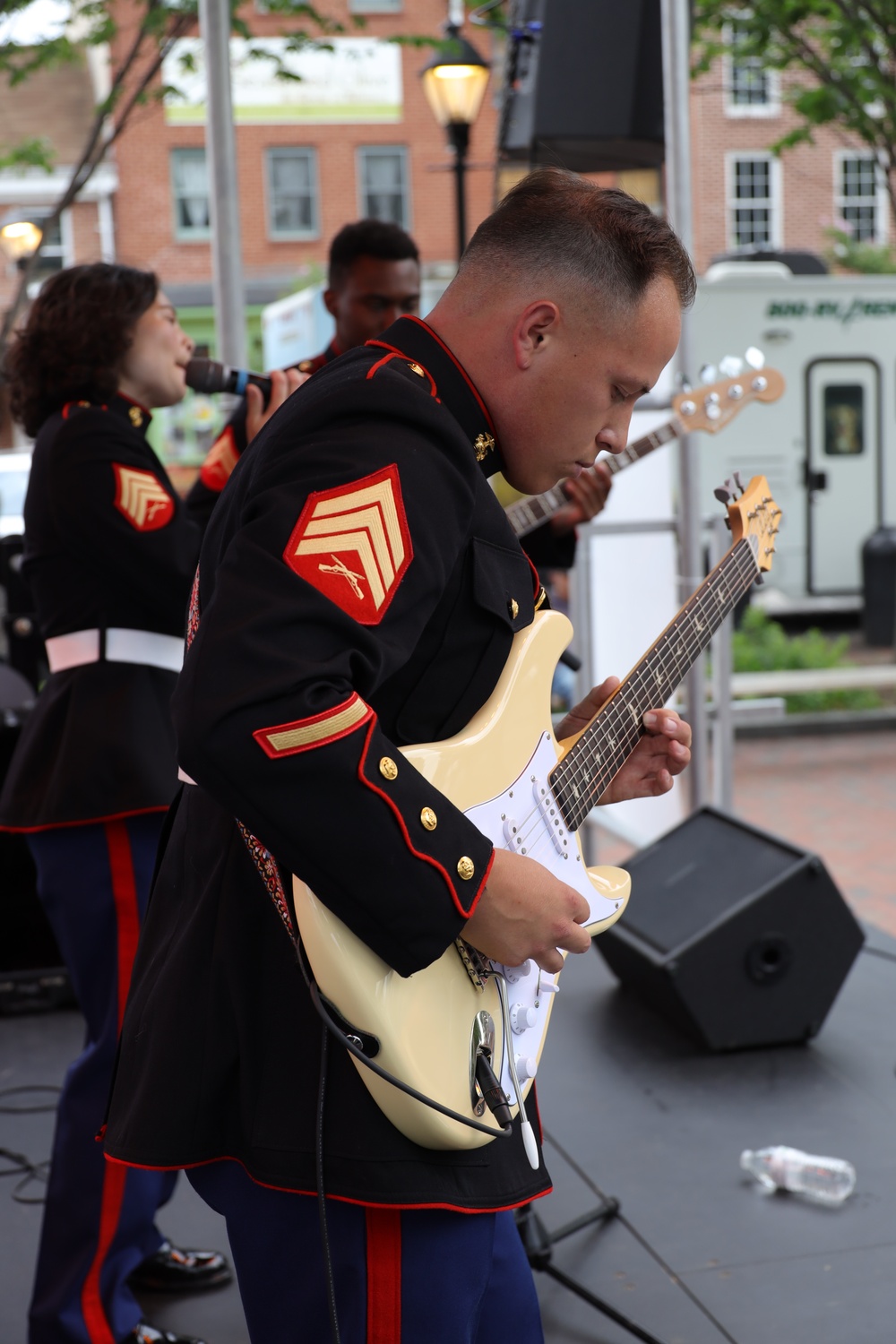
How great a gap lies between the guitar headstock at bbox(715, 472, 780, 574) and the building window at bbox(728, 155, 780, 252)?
23.9 metres

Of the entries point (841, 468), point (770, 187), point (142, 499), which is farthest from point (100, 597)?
point (770, 187)

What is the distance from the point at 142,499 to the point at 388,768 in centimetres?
135

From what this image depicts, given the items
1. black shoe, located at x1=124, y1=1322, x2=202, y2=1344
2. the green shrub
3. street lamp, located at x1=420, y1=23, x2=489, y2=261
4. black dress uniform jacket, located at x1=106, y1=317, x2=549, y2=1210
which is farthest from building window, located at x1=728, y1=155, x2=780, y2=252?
black dress uniform jacket, located at x1=106, y1=317, x2=549, y2=1210

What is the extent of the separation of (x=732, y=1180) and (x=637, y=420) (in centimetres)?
295

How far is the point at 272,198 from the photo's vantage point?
24.4m

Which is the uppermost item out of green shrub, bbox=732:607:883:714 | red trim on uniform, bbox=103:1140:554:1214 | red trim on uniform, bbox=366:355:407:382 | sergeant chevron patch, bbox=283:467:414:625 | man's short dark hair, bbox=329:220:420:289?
red trim on uniform, bbox=366:355:407:382

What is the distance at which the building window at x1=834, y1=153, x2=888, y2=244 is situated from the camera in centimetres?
2436

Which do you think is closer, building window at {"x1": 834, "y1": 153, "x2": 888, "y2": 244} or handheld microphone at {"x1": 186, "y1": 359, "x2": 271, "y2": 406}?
handheld microphone at {"x1": 186, "y1": 359, "x2": 271, "y2": 406}

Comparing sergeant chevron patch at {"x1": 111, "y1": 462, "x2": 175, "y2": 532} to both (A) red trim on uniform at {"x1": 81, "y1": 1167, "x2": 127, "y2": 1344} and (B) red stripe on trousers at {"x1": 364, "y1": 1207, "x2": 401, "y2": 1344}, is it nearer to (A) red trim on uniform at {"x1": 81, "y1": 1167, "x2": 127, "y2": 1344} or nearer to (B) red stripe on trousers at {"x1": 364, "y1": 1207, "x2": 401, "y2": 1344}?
(A) red trim on uniform at {"x1": 81, "y1": 1167, "x2": 127, "y2": 1344}

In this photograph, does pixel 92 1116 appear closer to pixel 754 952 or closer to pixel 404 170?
pixel 754 952

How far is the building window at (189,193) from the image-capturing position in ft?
78.4

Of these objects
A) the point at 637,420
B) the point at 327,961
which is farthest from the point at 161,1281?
the point at 637,420

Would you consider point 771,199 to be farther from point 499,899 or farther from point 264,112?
point 499,899

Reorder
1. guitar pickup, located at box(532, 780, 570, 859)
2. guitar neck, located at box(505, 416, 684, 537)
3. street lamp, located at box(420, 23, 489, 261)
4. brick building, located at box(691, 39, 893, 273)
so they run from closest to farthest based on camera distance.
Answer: guitar pickup, located at box(532, 780, 570, 859)
guitar neck, located at box(505, 416, 684, 537)
street lamp, located at box(420, 23, 489, 261)
brick building, located at box(691, 39, 893, 273)
